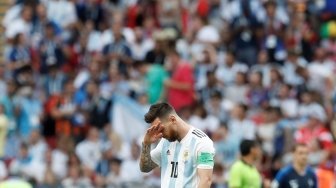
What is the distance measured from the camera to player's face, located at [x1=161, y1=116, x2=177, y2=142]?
12711 millimetres

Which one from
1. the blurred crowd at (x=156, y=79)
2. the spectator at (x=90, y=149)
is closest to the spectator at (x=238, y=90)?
the blurred crowd at (x=156, y=79)

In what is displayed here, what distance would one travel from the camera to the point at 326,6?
26.6m

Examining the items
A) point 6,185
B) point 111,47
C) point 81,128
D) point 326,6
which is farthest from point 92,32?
point 6,185

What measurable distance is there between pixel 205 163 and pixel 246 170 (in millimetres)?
3387

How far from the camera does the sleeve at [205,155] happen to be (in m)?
12.6

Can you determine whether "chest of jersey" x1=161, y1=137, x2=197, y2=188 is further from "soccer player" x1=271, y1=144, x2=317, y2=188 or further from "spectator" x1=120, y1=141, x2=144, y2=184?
"spectator" x1=120, y1=141, x2=144, y2=184

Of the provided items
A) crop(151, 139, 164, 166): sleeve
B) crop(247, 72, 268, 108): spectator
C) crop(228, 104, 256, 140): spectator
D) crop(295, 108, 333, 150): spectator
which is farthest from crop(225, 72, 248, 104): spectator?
crop(151, 139, 164, 166): sleeve

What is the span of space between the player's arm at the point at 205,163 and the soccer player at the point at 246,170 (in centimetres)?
321

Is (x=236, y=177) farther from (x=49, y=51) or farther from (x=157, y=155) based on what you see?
(x=49, y=51)

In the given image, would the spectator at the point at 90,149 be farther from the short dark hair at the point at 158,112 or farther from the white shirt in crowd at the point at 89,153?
the short dark hair at the point at 158,112

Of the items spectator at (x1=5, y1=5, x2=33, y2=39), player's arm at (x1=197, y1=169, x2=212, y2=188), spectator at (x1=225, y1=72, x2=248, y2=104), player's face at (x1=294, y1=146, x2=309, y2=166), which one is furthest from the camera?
spectator at (x1=5, y1=5, x2=33, y2=39)

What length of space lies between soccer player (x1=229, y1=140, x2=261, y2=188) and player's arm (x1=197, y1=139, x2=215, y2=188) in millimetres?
3214

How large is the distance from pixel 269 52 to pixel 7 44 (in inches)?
208

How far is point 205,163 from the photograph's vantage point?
41.3ft
